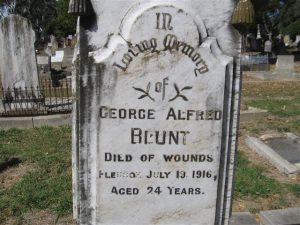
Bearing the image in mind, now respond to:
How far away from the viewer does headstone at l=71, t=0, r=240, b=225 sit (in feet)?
8.07

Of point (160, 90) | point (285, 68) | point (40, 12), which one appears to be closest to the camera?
point (160, 90)

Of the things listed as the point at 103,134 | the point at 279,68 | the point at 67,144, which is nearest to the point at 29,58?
the point at 67,144

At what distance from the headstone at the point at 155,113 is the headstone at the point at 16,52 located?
694 centimetres

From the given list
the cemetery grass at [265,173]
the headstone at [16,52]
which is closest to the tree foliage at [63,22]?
the headstone at [16,52]

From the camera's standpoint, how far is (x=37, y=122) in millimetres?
8258

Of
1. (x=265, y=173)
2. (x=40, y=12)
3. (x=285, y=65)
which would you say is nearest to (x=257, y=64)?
(x=285, y=65)

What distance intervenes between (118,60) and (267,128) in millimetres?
6257

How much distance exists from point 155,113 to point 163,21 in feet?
1.93

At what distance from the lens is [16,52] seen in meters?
9.12

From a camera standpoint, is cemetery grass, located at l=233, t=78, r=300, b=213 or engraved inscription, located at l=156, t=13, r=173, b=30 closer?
engraved inscription, located at l=156, t=13, r=173, b=30

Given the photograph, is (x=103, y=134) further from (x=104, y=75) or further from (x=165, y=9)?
(x=165, y=9)

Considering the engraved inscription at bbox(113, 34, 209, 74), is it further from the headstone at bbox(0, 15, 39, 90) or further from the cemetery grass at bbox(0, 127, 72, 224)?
the headstone at bbox(0, 15, 39, 90)

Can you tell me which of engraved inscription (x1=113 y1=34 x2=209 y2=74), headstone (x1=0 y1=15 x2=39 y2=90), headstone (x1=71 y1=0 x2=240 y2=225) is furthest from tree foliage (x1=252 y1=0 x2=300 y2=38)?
engraved inscription (x1=113 y1=34 x2=209 y2=74)

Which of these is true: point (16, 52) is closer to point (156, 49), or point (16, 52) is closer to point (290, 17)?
point (156, 49)
